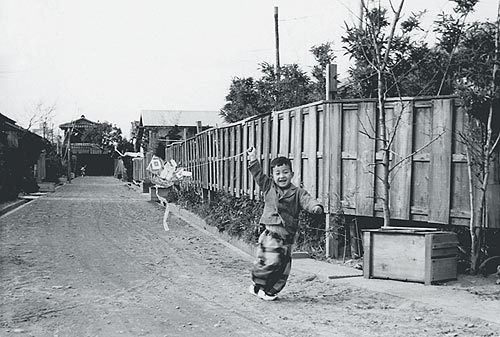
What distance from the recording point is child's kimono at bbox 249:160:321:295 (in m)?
6.77

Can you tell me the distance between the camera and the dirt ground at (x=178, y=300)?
5582mm

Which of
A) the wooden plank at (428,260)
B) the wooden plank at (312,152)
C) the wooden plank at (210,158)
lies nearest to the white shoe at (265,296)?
the wooden plank at (428,260)

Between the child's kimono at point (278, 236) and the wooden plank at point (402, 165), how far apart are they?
6.15ft

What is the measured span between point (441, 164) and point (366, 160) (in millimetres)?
1241

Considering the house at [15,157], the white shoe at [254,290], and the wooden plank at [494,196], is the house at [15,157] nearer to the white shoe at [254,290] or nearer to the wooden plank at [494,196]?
the white shoe at [254,290]

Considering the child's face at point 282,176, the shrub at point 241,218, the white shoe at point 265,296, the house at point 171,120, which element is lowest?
the white shoe at point 265,296

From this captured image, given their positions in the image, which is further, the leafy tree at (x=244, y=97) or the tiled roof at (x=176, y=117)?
the tiled roof at (x=176, y=117)

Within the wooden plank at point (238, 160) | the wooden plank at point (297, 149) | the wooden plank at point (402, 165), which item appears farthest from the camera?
the wooden plank at point (238, 160)

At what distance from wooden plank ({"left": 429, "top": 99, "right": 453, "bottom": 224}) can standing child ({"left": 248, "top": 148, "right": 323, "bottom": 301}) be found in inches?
72.5

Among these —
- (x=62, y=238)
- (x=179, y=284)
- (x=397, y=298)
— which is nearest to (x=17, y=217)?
(x=62, y=238)

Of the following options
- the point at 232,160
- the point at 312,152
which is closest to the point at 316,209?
the point at 312,152

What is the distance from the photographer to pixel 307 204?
6.73 meters

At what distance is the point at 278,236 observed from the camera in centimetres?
684

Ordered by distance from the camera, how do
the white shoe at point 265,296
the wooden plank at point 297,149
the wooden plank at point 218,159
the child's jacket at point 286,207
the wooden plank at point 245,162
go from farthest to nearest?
the wooden plank at point 218,159 < the wooden plank at point 245,162 < the wooden plank at point 297,149 < the child's jacket at point 286,207 < the white shoe at point 265,296
